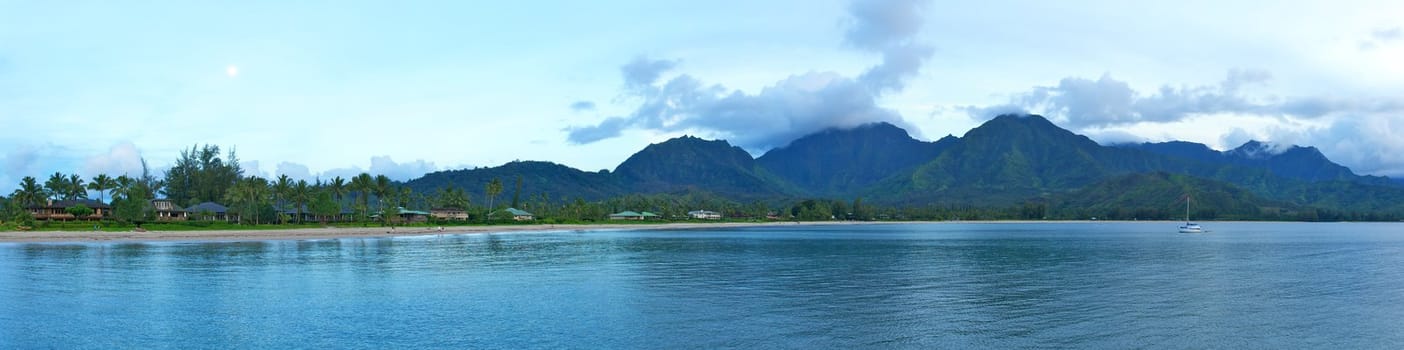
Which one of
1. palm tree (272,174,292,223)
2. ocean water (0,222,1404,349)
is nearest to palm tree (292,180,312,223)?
palm tree (272,174,292,223)

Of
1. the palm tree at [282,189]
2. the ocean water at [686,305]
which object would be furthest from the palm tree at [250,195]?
the ocean water at [686,305]

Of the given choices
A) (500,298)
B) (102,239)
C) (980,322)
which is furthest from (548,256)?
(102,239)

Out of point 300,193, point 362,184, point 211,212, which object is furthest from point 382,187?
point 211,212

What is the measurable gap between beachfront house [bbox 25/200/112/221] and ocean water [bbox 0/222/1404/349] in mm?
86297

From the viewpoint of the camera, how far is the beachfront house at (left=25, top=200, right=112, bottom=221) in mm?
139000

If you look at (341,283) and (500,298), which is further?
(341,283)

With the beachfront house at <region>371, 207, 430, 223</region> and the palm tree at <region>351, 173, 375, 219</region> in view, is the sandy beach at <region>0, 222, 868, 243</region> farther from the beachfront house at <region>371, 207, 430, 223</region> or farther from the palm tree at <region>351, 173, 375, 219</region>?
the beachfront house at <region>371, 207, 430, 223</region>

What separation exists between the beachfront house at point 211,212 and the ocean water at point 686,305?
89.1 metres

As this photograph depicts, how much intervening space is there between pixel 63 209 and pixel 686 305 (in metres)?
148

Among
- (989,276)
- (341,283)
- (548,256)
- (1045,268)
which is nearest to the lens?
(341,283)

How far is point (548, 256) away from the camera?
78.3 meters

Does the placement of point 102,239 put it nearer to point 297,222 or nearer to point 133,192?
point 133,192

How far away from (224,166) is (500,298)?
17996cm

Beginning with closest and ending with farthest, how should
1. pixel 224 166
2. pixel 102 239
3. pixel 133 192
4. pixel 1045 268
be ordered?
pixel 1045 268
pixel 102 239
pixel 133 192
pixel 224 166
